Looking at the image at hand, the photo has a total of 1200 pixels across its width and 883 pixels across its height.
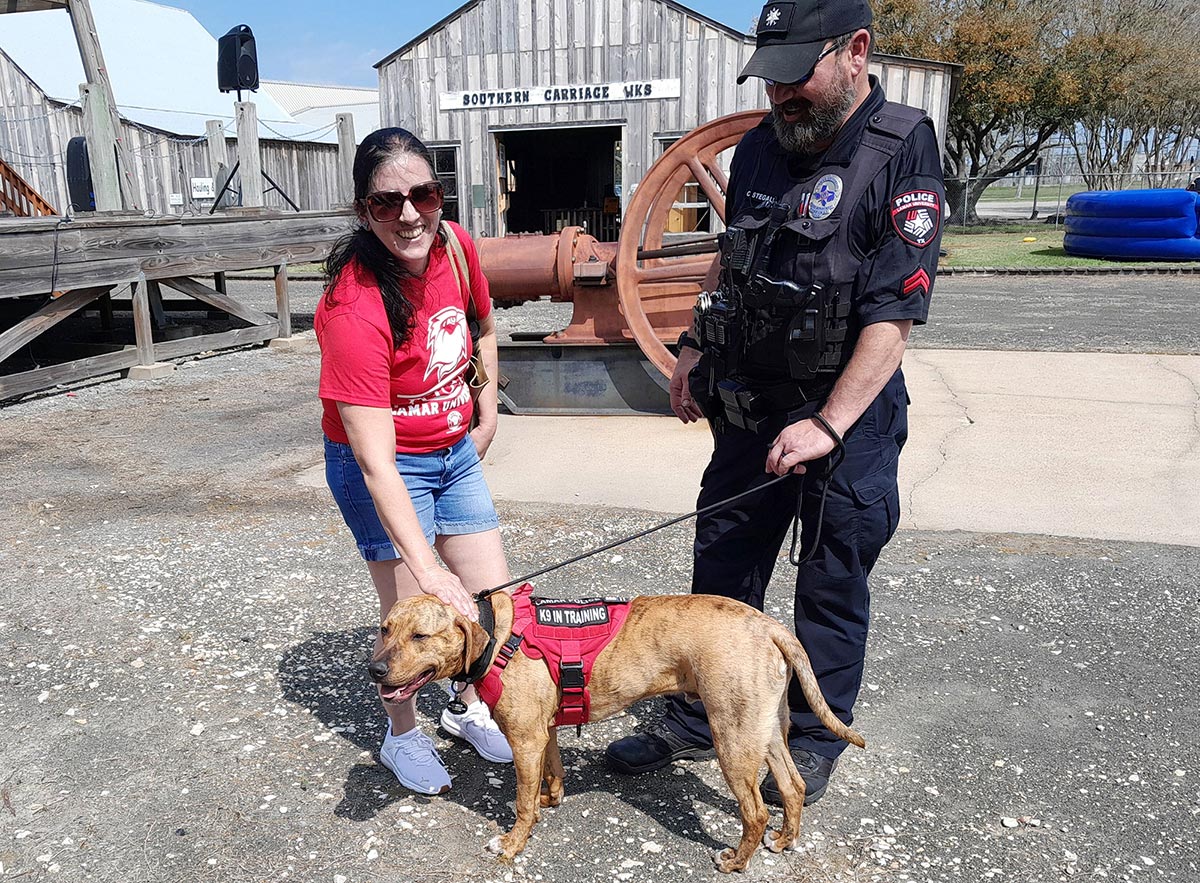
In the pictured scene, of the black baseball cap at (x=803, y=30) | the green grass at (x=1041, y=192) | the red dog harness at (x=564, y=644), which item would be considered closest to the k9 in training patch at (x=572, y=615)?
the red dog harness at (x=564, y=644)

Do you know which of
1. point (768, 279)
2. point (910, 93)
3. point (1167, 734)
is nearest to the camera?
point (768, 279)

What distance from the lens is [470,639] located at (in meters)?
2.28

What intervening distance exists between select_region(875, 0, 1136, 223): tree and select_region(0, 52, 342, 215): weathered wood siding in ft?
48.7

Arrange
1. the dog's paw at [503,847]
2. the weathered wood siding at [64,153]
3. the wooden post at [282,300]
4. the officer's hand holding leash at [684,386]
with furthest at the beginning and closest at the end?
1. the weathered wood siding at [64,153]
2. the wooden post at [282,300]
3. the officer's hand holding leash at [684,386]
4. the dog's paw at [503,847]

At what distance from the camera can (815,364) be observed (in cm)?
245

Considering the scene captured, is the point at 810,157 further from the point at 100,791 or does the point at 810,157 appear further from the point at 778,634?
the point at 100,791

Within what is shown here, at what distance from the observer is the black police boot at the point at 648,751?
2.85 m

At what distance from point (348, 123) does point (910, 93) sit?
34.4 feet

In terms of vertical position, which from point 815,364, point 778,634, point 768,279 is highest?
point 768,279

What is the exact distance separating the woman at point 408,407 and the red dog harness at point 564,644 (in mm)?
177

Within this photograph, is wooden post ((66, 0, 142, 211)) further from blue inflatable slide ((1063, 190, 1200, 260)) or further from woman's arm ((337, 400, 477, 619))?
blue inflatable slide ((1063, 190, 1200, 260))

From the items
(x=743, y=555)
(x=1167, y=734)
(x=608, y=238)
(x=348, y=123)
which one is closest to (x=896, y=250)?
(x=743, y=555)

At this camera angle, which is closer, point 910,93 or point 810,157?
point 810,157

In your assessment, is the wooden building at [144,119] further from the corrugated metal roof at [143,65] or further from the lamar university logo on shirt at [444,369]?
the lamar university logo on shirt at [444,369]
